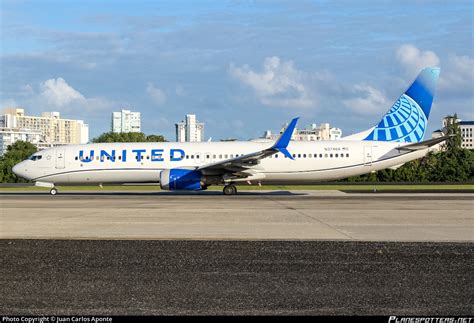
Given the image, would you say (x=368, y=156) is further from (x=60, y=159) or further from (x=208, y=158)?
(x=60, y=159)

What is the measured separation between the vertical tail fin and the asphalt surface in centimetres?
2318

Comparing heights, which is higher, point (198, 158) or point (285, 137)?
point (285, 137)

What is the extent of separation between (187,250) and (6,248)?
3717 mm

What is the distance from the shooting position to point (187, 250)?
10812 mm

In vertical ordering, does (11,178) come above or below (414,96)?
below

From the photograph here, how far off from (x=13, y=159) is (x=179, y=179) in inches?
2507

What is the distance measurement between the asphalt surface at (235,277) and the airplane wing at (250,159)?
18.7 metres

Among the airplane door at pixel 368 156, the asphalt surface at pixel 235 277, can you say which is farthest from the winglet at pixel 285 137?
the asphalt surface at pixel 235 277

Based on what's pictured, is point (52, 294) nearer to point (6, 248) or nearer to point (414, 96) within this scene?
point (6, 248)

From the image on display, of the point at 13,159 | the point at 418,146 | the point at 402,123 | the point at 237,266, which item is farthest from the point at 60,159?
the point at 13,159

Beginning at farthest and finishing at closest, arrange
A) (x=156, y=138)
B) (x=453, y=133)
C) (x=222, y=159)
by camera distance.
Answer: (x=156, y=138) < (x=453, y=133) < (x=222, y=159)

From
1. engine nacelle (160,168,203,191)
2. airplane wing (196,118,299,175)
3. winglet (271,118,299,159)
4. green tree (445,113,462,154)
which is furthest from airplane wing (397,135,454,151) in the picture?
green tree (445,113,462,154)

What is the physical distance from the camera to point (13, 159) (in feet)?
281

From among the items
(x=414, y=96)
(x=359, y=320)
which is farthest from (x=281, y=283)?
(x=414, y=96)
